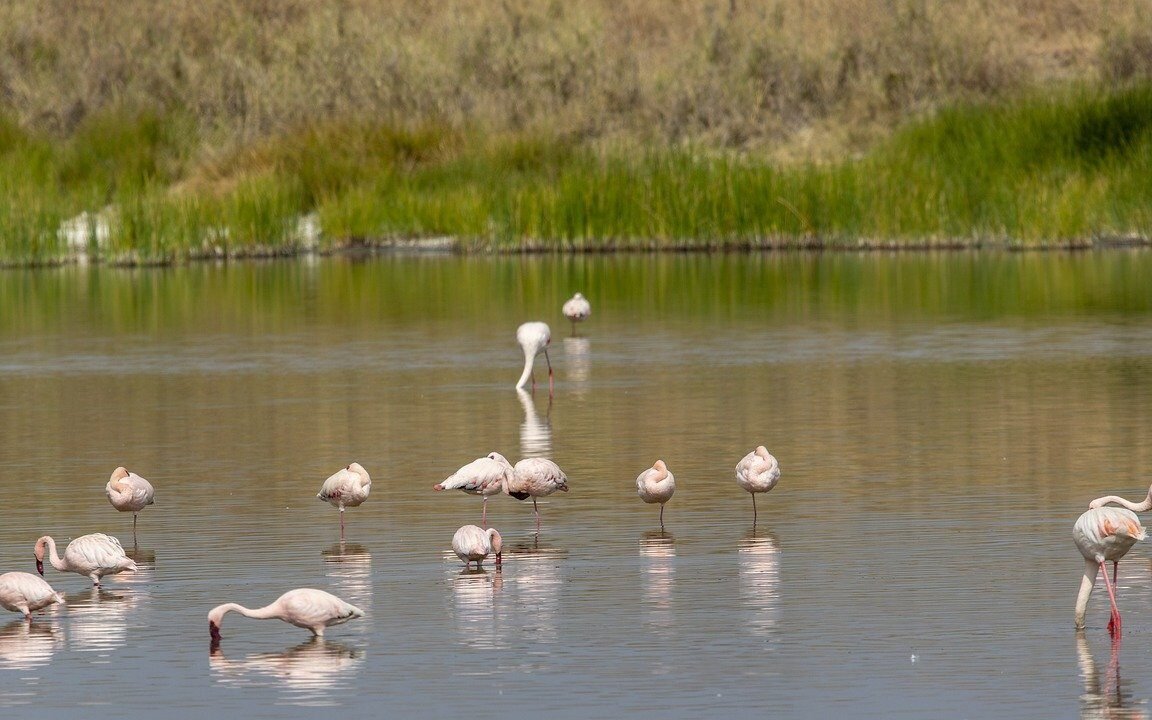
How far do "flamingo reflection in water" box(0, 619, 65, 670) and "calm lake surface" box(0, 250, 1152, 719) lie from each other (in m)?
0.02

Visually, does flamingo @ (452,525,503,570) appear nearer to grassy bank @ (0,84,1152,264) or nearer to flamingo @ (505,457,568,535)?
flamingo @ (505,457,568,535)

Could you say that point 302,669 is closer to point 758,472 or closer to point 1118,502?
point 1118,502

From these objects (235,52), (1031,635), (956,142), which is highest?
(235,52)

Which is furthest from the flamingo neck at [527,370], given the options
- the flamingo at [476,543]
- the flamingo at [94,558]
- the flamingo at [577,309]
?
the flamingo at [94,558]

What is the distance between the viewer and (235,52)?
165ft

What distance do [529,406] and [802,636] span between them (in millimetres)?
8256

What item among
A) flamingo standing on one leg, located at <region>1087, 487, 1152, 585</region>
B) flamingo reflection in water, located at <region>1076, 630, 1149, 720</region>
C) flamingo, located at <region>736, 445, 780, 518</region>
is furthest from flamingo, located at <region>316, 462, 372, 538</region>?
flamingo reflection in water, located at <region>1076, 630, 1149, 720</region>

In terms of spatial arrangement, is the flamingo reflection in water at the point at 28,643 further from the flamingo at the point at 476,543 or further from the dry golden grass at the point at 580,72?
the dry golden grass at the point at 580,72

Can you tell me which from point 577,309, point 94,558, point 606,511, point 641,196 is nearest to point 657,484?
point 606,511

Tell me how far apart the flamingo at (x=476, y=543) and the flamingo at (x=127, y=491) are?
6.27 feet

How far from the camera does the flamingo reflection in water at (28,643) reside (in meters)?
8.41

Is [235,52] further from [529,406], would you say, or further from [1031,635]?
[1031,635]

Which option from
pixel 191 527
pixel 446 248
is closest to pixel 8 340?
pixel 191 527

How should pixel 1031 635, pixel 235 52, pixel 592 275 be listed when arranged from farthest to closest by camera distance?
pixel 235 52 < pixel 592 275 < pixel 1031 635
